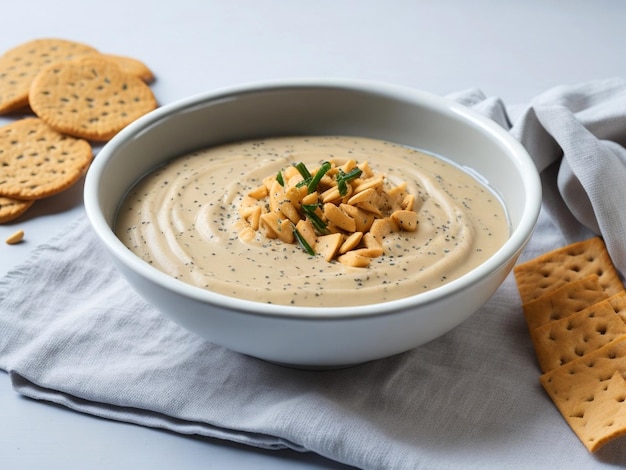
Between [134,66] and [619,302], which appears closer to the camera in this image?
[619,302]

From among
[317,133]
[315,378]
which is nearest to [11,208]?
[317,133]

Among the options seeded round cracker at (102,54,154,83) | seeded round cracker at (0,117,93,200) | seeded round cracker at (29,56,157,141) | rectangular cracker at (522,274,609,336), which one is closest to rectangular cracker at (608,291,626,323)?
rectangular cracker at (522,274,609,336)

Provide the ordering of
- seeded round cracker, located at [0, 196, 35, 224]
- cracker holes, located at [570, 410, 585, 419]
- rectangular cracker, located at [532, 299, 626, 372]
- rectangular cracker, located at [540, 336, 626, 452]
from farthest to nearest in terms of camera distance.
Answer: seeded round cracker, located at [0, 196, 35, 224] → rectangular cracker, located at [532, 299, 626, 372] → cracker holes, located at [570, 410, 585, 419] → rectangular cracker, located at [540, 336, 626, 452]

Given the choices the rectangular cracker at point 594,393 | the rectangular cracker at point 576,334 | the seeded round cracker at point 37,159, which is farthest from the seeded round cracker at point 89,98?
the rectangular cracker at point 594,393

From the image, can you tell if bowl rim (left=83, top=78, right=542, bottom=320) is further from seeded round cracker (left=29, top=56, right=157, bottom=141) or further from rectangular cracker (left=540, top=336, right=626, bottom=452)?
seeded round cracker (left=29, top=56, right=157, bottom=141)

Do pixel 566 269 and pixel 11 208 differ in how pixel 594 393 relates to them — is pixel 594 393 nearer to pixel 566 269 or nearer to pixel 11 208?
pixel 566 269

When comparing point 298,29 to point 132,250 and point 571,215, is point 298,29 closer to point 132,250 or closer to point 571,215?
point 571,215
